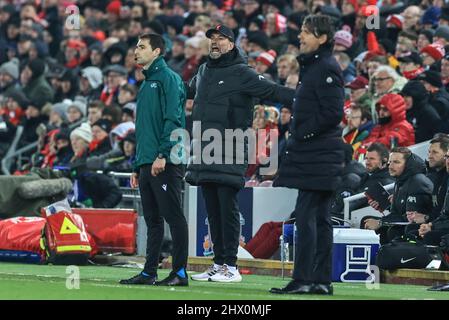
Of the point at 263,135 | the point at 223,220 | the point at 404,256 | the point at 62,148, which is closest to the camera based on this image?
the point at 223,220

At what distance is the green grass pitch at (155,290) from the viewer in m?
10.6

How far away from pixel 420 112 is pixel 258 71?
14.6 ft

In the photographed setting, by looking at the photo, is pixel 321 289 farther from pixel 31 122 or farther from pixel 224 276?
pixel 31 122

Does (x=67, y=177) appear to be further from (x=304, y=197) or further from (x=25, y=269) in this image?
(x=304, y=197)

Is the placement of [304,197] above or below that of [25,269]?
above

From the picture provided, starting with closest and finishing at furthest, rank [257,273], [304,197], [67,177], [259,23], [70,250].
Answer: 1. [304,197]
2. [257,273]
3. [70,250]
4. [67,177]
5. [259,23]

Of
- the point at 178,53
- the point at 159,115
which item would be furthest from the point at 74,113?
the point at 159,115

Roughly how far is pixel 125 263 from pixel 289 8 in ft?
32.3

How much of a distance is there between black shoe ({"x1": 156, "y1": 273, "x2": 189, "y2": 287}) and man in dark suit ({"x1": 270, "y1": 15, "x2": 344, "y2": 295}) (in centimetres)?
94

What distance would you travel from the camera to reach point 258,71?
20.6 meters

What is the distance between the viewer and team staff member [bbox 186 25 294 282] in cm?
1223

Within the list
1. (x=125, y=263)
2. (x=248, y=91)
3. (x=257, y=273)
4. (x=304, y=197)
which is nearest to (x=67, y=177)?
(x=125, y=263)

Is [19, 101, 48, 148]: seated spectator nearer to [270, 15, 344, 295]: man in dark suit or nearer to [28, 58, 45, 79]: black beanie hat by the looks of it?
[28, 58, 45, 79]: black beanie hat

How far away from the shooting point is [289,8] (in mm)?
24266
